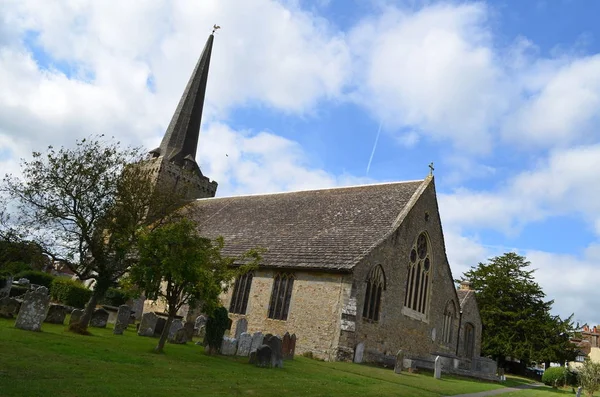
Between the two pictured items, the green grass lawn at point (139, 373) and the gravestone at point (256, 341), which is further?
the gravestone at point (256, 341)

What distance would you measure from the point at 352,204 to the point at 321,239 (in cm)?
415

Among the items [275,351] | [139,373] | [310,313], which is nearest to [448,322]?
[310,313]

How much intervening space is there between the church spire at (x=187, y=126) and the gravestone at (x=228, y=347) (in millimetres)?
27065

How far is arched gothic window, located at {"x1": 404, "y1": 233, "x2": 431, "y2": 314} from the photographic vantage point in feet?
84.0

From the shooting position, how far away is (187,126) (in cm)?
4247

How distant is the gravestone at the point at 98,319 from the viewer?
1841cm

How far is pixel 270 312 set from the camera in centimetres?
2247

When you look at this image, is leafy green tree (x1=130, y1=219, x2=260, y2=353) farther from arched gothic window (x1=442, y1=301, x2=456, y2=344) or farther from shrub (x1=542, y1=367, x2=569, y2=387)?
shrub (x1=542, y1=367, x2=569, y2=387)

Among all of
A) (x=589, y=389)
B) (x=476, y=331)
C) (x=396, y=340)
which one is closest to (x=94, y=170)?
(x=396, y=340)

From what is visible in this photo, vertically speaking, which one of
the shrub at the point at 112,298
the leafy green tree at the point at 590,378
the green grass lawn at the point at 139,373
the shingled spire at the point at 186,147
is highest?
the shingled spire at the point at 186,147

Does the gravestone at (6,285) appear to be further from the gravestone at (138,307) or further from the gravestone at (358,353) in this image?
the gravestone at (358,353)

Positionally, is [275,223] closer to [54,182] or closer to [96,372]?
[54,182]

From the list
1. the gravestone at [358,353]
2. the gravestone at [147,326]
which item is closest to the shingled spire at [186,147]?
the gravestone at [147,326]

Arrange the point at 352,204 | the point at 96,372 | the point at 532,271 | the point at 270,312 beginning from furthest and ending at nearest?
1. the point at 532,271
2. the point at 352,204
3. the point at 270,312
4. the point at 96,372
